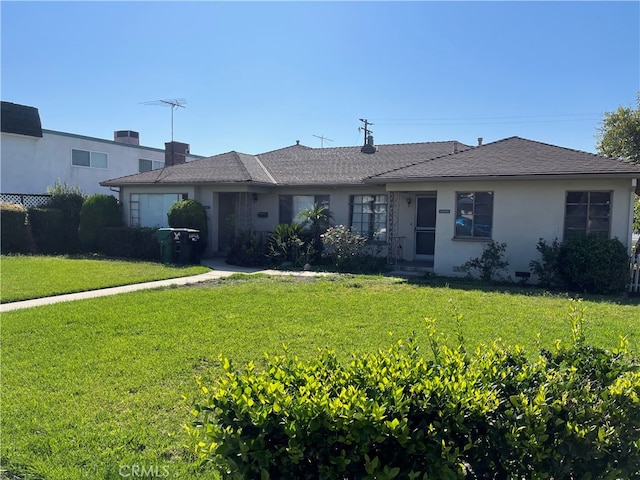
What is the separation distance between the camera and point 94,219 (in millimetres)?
19703

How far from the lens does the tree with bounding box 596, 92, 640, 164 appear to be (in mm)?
21078

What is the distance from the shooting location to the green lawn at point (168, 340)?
381 cm

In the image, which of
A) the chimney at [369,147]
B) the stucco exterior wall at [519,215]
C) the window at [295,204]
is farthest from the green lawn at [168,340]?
the chimney at [369,147]

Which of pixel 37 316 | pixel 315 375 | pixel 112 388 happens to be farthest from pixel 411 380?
pixel 37 316

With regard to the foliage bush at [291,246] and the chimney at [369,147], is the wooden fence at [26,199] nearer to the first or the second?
the foliage bush at [291,246]

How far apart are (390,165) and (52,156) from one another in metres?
17.9

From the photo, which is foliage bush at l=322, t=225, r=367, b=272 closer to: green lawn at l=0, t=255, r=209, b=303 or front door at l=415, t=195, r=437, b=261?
front door at l=415, t=195, r=437, b=261

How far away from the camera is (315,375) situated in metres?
2.79

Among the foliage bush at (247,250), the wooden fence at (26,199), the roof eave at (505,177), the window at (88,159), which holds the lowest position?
the foliage bush at (247,250)

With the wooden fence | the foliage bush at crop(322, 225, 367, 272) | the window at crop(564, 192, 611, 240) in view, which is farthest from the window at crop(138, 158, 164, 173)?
the window at crop(564, 192, 611, 240)

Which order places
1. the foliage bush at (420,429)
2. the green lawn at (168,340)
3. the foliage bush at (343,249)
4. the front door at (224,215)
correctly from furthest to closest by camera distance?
the front door at (224,215), the foliage bush at (343,249), the green lawn at (168,340), the foliage bush at (420,429)

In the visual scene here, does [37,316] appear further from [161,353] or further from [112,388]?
[112,388]

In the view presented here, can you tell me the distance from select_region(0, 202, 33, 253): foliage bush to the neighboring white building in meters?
5.29

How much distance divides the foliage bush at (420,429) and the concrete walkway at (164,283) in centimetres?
822
